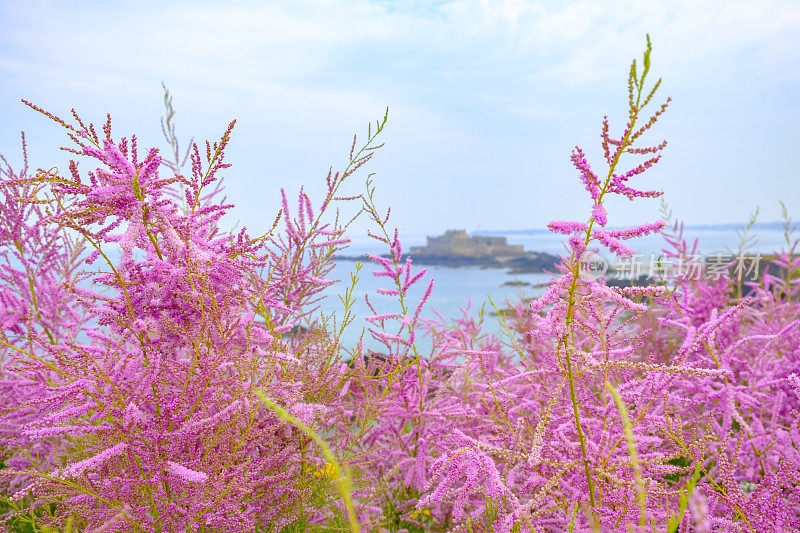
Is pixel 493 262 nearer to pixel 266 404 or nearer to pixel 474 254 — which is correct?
pixel 474 254

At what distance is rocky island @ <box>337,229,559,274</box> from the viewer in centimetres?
848

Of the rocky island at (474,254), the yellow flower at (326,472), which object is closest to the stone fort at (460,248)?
the rocky island at (474,254)

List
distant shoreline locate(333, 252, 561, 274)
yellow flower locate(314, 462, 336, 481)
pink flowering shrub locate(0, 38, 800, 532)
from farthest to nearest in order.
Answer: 1. distant shoreline locate(333, 252, 561, 274)
2. yellow flower locate(314, 462, 336, 481)
3. pink flowering shrub locate(0, 38, 800, 532)

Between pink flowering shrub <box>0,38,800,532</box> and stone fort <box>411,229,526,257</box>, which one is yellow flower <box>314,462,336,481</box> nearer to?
pink flowering shrub <box>0,38,800,532</box>

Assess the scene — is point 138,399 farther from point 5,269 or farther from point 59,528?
point 5,269

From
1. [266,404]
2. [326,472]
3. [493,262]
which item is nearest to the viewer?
[266,404]

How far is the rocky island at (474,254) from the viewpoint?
334 inches

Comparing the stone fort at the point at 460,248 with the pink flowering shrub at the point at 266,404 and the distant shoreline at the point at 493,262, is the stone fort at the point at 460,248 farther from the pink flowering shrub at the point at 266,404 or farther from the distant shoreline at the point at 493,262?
the pink flowering shrub at the point at 266,404

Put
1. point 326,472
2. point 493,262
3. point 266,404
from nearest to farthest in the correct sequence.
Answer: point 266,404, point 326,472, point 493,262

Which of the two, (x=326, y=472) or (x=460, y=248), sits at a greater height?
(x=460, y=248)

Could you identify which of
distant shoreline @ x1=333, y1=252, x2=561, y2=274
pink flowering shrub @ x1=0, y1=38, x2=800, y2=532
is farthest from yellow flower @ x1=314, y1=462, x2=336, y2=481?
distant shoreline @ x1=333, y1=252, x2=561, y2=274

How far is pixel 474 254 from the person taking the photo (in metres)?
9.19

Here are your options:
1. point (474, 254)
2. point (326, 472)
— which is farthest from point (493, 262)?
point (326, 472)

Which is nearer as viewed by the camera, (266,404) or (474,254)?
(266,404)
